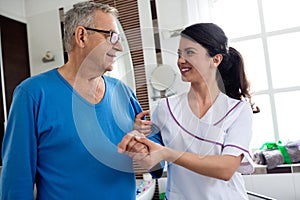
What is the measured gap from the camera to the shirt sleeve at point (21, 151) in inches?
31.3

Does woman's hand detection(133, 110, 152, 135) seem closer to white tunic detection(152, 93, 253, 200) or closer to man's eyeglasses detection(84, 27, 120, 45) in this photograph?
white tunic detection(152, 93, 253, 200)

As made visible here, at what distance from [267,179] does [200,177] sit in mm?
1147

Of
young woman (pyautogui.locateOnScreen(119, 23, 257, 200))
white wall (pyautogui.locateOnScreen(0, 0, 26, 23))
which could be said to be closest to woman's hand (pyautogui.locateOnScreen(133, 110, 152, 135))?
young woman (pyautogui.locateOnScreen(119, 23, 257, 200))

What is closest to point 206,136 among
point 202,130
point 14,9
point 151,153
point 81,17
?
point 202,130

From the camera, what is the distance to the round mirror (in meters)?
0.75

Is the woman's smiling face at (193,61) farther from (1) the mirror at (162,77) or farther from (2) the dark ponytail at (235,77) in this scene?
(2) the dark ponytail at (235,77)

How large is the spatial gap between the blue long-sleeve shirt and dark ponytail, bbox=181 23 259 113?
0.24 metres

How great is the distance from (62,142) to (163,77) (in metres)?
0.33

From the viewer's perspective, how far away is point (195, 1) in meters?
1.99

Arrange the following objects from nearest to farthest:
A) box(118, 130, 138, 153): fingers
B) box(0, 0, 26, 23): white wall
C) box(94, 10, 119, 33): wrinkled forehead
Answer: box(118, 130, 138, 153): fingers, box(94, 10, 119, 33): wrinkled forehead, box(0, 0, 26, 23): white wall

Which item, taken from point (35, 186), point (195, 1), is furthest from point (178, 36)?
point (195, 1)

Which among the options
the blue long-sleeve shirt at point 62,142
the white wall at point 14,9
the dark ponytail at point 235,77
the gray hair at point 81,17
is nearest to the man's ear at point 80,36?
the gray hair at point 81,17

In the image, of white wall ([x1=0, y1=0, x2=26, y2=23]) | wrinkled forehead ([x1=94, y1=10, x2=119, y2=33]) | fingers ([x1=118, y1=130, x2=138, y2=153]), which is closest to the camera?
fingers ([x1=118, y1=130, x2=138, y2=153])

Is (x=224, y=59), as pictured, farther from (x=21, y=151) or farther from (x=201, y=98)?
(x=21, y=151)
